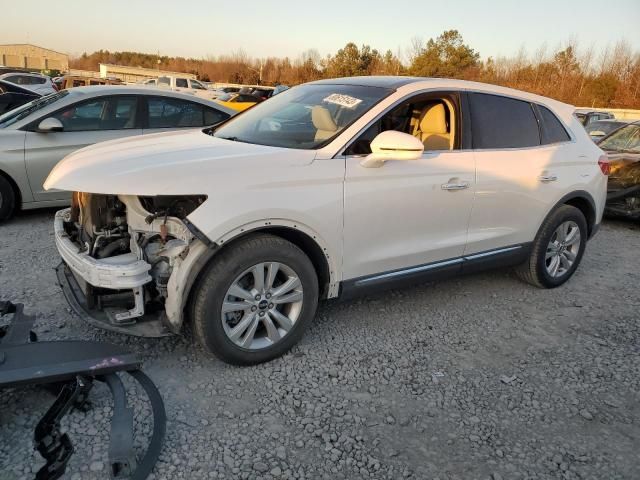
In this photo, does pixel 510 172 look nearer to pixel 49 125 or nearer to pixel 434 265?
pixel 434 265

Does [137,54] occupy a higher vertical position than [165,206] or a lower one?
higher

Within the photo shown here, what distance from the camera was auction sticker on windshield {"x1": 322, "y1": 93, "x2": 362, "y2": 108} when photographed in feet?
11.5

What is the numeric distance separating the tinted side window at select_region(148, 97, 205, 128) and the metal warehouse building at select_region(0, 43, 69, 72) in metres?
86.2

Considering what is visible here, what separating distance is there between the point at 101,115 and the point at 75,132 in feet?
1.20

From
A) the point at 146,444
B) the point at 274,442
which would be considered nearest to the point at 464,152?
the point at 274,442

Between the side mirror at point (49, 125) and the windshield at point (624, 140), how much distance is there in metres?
7.91

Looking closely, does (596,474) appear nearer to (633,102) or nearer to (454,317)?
(454,317)

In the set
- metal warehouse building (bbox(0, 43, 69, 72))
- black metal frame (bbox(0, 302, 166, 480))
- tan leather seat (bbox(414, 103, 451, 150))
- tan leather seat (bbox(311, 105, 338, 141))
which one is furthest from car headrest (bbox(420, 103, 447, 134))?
metal warehouse building (bbox(0, 43, 69, 72))

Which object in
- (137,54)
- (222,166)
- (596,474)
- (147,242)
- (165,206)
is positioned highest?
(137,54)

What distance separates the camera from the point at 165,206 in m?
2.94

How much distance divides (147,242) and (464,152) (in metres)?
2.34

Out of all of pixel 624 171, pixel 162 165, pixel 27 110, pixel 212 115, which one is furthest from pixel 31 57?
pixel 162 165

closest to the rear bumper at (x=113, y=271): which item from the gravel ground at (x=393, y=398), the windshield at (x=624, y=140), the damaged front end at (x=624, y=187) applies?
the gravel ground at (x=393, y=398)

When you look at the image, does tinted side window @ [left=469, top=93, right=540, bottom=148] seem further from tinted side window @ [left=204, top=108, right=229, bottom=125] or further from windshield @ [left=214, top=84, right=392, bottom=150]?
tinted side window @ [left=204, top=108, right=229, bottom=125]
